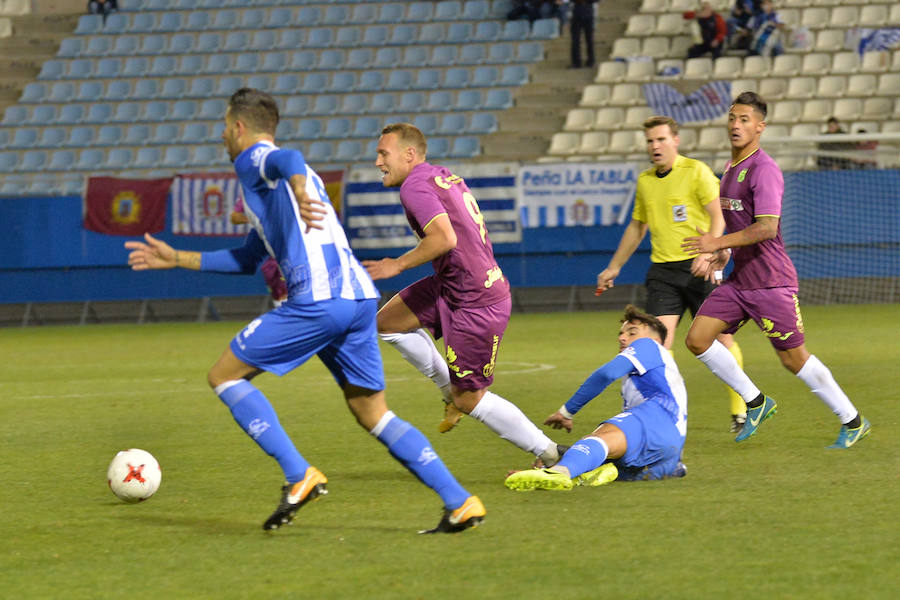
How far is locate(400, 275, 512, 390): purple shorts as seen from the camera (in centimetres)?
685

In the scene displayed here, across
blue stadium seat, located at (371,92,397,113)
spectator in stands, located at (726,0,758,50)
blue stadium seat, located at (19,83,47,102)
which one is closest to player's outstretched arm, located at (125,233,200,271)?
spectator in stands, located at (726,0,758,50)

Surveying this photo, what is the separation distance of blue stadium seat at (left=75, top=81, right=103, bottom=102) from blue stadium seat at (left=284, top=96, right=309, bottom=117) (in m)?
4.23

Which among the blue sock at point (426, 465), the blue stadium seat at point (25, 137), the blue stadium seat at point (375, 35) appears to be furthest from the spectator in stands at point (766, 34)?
the blue sock at point (426, 465)

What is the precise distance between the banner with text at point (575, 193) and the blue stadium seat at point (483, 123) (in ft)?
15.0

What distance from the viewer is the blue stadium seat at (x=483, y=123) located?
2549 centimetres

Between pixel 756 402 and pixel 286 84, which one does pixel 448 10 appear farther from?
pixel 756 402

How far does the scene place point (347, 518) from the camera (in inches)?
235

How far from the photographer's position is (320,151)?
25734 millimetres

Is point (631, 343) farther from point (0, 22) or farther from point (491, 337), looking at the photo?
point (0, 22)

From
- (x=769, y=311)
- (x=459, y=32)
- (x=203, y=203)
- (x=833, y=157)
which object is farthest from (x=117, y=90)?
(x=769, y=311)

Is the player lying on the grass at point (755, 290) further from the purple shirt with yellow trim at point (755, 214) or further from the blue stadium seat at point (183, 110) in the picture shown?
the blue stadium seat at point (183, 110)

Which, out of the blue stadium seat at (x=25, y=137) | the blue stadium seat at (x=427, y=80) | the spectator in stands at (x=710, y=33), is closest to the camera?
the spectator in stands at (x=710, y=33)

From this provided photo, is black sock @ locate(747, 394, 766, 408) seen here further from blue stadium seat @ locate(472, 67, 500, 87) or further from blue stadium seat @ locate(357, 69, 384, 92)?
blue stadium seat @ locate(357, 69, 384, 92)

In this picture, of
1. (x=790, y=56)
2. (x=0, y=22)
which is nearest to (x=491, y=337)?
(x=790, y=56)
